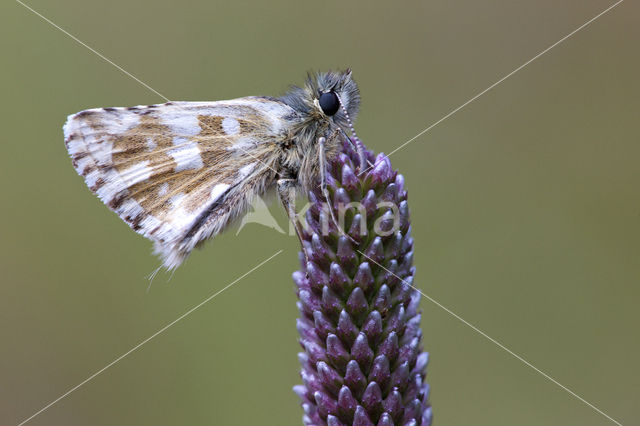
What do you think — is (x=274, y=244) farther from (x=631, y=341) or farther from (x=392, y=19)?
(x=631, y=341)

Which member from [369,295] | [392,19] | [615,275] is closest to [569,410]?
[615,275]

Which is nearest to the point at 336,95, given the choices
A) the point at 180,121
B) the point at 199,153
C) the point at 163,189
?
the point at 199,153

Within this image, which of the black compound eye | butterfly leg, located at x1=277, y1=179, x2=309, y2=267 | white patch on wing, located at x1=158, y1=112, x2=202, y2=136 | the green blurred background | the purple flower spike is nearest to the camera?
the purple flower spike

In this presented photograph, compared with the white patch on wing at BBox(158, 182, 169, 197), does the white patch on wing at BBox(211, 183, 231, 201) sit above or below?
above

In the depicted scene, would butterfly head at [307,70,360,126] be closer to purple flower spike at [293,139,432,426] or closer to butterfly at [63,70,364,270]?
butterfly at [63,70,364,270]

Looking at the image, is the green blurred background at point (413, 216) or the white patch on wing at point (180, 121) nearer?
the white patch on wing at point (180, 121)

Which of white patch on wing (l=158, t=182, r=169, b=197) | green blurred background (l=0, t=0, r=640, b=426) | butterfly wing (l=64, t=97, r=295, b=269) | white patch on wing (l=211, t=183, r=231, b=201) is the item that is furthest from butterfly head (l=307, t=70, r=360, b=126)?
green blurred background (l=0, t=0, r=640, b=426)

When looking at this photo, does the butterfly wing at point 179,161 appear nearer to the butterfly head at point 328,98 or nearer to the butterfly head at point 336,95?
the butterfly head at point 328,98

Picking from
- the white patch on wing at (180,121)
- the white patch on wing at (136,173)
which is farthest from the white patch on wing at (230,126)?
the white patch on wing at (136,173)
